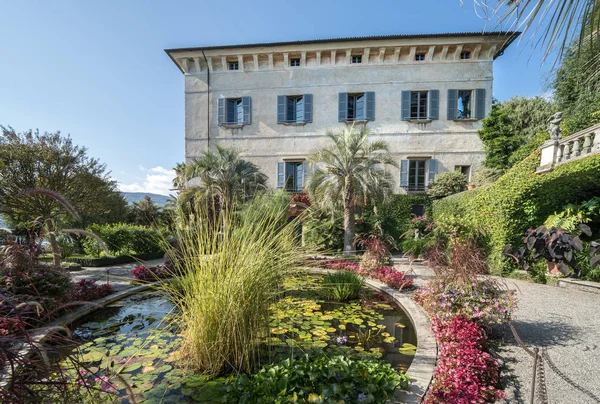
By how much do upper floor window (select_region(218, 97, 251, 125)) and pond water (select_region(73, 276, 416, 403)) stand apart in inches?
471

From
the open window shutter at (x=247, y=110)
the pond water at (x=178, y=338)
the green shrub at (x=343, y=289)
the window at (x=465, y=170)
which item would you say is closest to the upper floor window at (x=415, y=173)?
the window at (x=465, y=170)

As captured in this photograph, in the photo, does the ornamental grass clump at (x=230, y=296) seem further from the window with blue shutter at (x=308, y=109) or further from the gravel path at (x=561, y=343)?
the window with blue shutter at (x=308, y=109)

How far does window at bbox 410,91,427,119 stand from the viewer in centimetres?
1381

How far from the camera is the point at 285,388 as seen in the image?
1852mm

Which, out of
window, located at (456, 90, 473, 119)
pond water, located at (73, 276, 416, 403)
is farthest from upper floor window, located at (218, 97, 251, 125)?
pond water, located at (73, 276, 416, 403)

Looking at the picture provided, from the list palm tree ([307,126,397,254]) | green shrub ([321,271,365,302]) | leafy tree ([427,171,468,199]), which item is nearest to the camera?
green shrub ([321,271,365,302])

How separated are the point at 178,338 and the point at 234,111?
13.9 m

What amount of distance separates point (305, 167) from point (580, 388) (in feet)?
41.1

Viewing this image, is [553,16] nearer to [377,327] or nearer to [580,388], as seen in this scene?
[580,388]

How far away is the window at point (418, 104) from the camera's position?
45.3 feet

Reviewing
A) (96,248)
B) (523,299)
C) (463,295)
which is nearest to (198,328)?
(463,295)

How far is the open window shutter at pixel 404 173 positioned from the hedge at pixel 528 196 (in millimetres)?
6135

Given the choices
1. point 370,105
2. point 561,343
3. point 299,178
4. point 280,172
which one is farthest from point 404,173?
point 561,343

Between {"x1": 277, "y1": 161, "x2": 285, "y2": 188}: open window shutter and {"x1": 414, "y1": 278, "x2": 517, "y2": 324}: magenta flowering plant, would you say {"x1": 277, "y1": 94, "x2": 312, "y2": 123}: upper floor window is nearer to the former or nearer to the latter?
{"x1": 277, "y1": 161, "x2": 285, "y2": 188}: open window shutter
